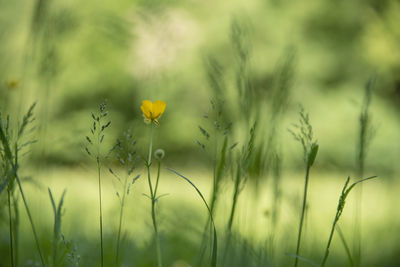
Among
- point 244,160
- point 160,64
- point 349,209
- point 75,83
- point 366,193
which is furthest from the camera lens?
point 75,83

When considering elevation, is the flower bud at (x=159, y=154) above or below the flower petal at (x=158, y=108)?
below

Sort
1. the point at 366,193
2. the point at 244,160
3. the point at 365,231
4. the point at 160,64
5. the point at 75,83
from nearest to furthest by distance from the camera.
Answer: the point at 244,160 < the point at 160,64 < the point at 365,231 < the point at 366,193 < the point at 75,83

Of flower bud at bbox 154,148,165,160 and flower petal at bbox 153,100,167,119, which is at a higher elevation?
flower petal at bbox 153,100,167,119

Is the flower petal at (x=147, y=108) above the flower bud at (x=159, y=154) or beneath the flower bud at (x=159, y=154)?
above

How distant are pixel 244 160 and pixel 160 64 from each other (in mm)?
559

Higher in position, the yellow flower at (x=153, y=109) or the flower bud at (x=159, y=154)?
the yellow flower at (x=153, y=109)

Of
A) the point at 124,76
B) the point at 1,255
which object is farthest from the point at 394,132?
the point at 1,255

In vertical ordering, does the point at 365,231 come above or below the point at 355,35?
below

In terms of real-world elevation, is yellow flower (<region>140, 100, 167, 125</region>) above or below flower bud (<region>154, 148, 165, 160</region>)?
above

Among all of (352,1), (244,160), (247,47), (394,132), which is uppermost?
(352,1)

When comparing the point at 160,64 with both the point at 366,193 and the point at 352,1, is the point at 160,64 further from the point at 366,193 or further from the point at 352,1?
the point at 352,1

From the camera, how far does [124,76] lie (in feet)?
23.6

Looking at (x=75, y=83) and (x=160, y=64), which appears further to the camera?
(x=75, y=83)

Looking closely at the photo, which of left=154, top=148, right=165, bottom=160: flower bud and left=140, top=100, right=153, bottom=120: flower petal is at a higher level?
left=140, top=100, right=153, bottom=120: flower petal
